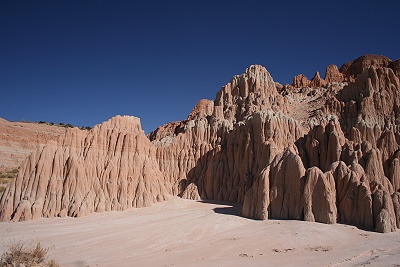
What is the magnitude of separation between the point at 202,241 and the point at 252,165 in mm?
17542

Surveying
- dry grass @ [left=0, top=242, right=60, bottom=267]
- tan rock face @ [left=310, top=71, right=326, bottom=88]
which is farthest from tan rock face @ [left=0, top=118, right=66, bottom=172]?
tan rock face @ [left=310, top=71, right=326, bottom=88]

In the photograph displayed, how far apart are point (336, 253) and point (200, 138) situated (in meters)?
28.3

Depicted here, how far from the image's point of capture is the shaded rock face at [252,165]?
77.9ft

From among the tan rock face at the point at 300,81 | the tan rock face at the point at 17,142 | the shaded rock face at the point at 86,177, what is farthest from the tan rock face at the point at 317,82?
the tan rock face at the point at 17,142

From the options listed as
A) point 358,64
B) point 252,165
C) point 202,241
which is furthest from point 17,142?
point 358,64

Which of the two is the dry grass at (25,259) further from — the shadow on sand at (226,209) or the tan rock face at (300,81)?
the tan rock face at (300,81)

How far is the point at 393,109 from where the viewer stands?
36.0m

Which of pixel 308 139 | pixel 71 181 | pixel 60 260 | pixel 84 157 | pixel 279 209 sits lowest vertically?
pixel 60 260

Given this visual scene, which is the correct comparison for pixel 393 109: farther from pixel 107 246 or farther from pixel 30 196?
pixel 30 196

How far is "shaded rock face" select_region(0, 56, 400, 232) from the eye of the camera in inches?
934

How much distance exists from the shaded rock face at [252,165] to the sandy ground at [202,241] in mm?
1795

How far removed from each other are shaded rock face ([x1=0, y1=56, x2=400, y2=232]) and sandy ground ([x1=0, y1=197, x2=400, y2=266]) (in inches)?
70.7

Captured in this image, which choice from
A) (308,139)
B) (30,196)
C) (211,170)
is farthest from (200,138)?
(30,196)

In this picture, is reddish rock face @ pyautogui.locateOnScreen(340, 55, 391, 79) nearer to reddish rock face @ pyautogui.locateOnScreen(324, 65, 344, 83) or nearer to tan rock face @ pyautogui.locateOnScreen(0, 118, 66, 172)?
reddish rock face @ pyautogui.locateOnScreen(324, 65, 344, 83)
